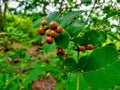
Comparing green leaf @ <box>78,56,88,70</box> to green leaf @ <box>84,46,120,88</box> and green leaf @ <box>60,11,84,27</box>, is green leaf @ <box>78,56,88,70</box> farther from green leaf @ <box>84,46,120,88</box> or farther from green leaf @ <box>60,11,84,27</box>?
green leaf @ <box>60,11,84,27</box>

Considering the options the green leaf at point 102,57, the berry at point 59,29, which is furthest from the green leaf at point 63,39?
the green leaf at point 102,57

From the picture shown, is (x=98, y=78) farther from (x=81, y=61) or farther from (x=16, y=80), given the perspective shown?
(x=16, y=80)

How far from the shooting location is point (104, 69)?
1.00 meters

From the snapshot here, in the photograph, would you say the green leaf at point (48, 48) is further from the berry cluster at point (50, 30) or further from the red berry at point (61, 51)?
the berry cluster at point (50, 30)

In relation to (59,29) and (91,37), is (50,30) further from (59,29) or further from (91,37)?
(91,37)

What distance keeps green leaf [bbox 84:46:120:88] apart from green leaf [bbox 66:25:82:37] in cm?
23

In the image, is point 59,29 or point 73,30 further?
point 73,30

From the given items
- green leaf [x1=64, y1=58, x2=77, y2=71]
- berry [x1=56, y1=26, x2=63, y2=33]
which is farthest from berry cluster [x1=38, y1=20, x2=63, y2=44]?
green leaf [x1=64, y1=58, x2=77, y2=71]

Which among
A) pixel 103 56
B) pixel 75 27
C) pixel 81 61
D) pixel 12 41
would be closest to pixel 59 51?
pixel 75 27

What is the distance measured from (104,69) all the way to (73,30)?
12.5 inches

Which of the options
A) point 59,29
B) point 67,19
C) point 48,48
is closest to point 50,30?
point 59,29

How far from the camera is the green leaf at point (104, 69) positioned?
982mm

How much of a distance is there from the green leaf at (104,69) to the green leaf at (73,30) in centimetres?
23

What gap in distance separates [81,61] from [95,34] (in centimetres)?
21
